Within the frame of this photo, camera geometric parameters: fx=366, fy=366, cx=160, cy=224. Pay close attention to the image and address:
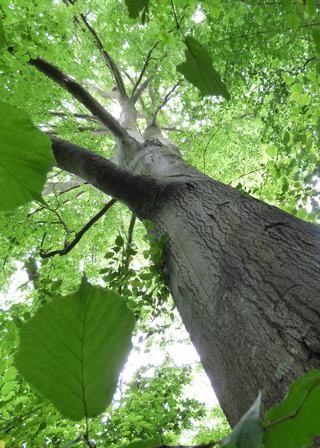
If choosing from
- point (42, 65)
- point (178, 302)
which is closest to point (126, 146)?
point (42, 65)

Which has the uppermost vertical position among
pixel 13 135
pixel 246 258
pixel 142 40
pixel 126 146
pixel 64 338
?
pixel 142 40

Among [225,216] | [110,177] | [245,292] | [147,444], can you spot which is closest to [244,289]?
[245,292]

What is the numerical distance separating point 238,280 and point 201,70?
0.67m

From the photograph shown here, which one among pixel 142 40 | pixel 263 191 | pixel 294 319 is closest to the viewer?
pixel 294 319

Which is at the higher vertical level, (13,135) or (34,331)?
(13,135)

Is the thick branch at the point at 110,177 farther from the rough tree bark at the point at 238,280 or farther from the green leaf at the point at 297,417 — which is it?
the green leaf at the point at 297,417

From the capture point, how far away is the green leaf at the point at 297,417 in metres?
0.24

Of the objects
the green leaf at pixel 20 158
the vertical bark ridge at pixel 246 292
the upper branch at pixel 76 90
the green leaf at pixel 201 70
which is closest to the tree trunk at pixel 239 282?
the vertical bark ridge at pixel 246 292

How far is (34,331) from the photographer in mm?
280

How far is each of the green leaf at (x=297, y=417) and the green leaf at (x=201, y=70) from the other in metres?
0.52

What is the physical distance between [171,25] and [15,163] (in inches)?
175

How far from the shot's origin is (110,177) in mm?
2195

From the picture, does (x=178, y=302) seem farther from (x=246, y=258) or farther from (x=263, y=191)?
(x=263, y=191)

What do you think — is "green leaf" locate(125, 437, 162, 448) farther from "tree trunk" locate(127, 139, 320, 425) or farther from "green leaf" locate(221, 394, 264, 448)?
"tree trunk" locate(127, 139, 320, 425)
